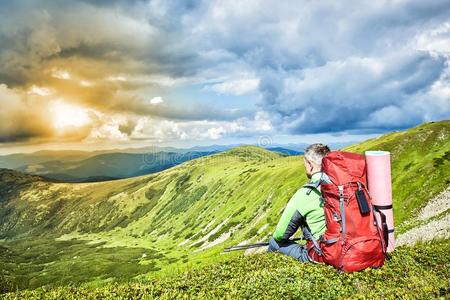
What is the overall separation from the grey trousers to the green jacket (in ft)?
4.57

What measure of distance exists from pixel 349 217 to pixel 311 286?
2.45 m

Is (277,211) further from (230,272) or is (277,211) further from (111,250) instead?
(111,250)

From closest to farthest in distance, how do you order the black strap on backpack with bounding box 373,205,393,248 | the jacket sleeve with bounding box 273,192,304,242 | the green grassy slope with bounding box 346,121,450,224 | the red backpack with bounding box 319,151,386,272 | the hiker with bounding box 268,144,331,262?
the red backpack with bounding box 319,151,386,272 < the black strap on backpack with bounding box 373,205,393,248 < the hiker with bounding box 268,144,331,262 < the jacket sleeve with bounding box 273,192,304,242 < the green grassy slope with bounding box 346,121,450,224

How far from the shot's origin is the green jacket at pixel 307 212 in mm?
12156

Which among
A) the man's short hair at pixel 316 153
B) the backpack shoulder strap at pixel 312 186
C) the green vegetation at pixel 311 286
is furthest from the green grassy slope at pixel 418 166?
the backpack shoulder strap at pixel 312 186

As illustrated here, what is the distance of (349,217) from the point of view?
36.2ft

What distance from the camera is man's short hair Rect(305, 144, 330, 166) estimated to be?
12214 mm

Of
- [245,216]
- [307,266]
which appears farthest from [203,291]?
[245,216]

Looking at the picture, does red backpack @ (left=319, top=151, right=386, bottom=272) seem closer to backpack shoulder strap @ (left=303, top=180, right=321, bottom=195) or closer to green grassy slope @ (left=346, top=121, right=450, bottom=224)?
backpack shoulder strap @ (left=303, top=180, right=321, bottom=195)

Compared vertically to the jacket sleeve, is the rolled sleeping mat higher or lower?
higher

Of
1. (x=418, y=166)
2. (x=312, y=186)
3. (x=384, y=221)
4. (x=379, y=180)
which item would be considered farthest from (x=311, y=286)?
(x=418, y=166)

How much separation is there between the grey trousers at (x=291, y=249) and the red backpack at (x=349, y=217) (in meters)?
1.85

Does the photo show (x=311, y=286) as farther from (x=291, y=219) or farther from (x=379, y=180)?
(x=379, y=180)

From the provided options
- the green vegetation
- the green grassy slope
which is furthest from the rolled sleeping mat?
the green grassy slope
